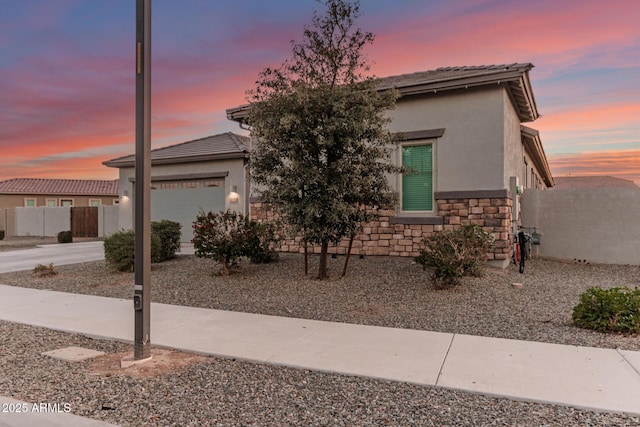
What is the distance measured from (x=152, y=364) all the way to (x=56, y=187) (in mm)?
41882

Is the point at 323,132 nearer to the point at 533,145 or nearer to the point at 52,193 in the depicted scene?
the point at 533,145

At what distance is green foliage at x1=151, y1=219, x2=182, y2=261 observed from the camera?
41.5 ft

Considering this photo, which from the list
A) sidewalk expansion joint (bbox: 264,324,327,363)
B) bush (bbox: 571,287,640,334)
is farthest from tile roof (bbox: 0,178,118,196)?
bush (bbox: 571,287,640,334)

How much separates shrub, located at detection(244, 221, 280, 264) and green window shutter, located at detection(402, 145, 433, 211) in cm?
378

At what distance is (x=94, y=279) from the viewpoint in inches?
404

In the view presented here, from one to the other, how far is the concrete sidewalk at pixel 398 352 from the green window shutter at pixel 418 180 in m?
6.29

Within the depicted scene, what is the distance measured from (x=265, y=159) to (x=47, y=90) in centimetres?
903

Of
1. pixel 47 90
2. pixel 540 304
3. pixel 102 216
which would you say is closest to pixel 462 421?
pixel 540 304

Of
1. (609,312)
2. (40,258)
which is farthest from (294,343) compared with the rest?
(40,258)

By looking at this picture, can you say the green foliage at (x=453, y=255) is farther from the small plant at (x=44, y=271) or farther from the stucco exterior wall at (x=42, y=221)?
the stucco exterior wall at (x=42, y=221)

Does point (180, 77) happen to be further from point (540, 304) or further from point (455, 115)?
point (540, 304)

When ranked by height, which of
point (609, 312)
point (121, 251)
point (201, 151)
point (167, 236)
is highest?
point (201, 151)

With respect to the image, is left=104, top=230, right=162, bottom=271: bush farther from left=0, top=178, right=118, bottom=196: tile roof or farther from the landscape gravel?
left=0, top=178, right=118, bottom=196: tile roof

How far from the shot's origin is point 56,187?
39688 mm
